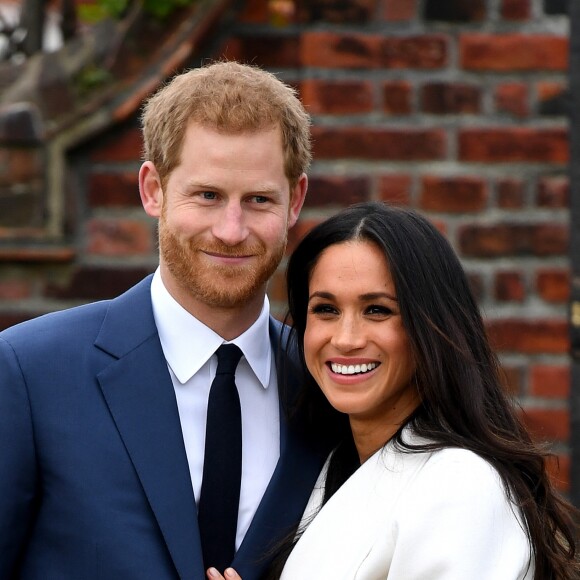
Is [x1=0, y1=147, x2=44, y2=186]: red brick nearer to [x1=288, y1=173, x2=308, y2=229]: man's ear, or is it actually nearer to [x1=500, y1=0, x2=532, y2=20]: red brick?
[x1=288, y1=173, x2=308, y2=229]: man's ear

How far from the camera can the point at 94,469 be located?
3.08 meters

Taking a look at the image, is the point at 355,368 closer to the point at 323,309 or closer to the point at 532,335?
the point at 323,309

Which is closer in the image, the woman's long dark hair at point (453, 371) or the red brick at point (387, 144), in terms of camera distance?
the woman's long dark hair at point (453, 371)

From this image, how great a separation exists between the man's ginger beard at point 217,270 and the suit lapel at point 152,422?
13cm

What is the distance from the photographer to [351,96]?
432 centimetres

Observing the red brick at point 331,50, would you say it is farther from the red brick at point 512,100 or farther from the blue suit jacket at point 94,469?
the blue suit jacket at point 94,469

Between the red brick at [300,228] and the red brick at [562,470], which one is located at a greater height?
the red brick at [300,228]

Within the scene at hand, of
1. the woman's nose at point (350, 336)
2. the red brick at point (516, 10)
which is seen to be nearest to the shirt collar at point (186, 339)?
the woman's nose at point (350, 336)

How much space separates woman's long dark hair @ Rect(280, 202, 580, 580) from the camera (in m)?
3.16

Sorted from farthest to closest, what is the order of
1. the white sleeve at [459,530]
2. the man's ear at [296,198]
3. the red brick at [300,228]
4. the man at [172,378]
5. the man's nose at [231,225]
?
the red brick at [300,228] → the man's ear at [296,198] → the man's nose at [231,225] → the man at [172,378] → the white sleeve at [459,530]

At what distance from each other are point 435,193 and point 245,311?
118cm

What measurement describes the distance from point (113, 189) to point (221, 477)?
1418 millimetres

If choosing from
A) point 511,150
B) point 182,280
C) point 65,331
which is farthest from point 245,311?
point 511,150

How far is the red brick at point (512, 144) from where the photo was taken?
4348 mm
